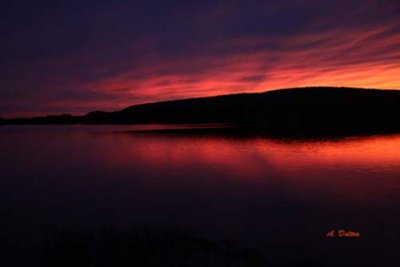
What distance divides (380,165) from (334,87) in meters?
142

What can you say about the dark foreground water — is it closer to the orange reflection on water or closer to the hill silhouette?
the orange reflection on water

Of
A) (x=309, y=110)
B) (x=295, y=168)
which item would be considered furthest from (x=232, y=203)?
(x=309, y=110)

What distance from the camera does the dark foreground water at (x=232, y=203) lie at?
510 inches

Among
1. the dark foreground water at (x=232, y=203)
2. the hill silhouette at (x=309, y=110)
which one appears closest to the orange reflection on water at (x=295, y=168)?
the dark foreground water at (x=232, y=203)

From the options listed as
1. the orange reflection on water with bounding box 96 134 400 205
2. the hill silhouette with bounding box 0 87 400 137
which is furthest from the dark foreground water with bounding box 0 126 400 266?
the hill silhouette with bounding box 0 87 400 137

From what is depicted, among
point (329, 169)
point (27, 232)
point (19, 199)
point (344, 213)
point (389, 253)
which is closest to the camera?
point (389, 253)

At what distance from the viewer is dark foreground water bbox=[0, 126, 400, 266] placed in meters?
13.0

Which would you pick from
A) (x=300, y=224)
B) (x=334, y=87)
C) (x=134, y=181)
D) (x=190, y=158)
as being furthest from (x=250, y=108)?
(x=300, y=224)

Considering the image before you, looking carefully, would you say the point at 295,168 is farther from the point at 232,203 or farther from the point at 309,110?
the point at 309,110

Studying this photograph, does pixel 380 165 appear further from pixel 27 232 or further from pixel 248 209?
pixel 27 232

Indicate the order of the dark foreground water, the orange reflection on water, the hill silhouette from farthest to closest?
1. the hill silhouette
2. the orange reflection on water
3. the dark foreground water

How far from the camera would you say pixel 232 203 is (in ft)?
64.9

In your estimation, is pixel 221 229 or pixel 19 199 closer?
pixel 221 229

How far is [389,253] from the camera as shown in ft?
39.1
